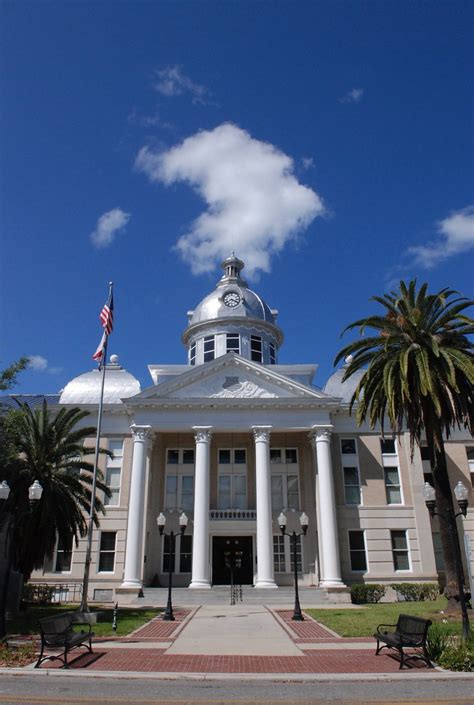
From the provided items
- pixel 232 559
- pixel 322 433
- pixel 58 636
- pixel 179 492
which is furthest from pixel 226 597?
pixel 58 636

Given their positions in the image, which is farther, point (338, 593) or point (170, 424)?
point (170, 424)

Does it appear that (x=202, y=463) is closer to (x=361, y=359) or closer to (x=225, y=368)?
(x=225, y=368)

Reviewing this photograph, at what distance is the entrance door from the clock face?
775 inches

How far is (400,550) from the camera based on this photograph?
115 feet

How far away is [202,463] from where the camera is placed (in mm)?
33531

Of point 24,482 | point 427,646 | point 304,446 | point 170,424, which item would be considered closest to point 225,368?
point 170,424

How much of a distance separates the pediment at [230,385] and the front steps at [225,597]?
37.2 feet

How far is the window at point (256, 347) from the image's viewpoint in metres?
45.6

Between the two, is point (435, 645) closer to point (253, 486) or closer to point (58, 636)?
point (58, 636)

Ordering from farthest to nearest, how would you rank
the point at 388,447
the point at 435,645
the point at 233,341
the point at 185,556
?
the point at 233,341 < the point at 388,447 < the point at 185,556 < the point at 435,645

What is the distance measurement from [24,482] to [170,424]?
12.3 metres

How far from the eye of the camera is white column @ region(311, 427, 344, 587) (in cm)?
3139

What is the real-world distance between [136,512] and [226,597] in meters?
7.04

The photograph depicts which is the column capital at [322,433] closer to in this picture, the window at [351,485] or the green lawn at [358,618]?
the window at [351,485]
